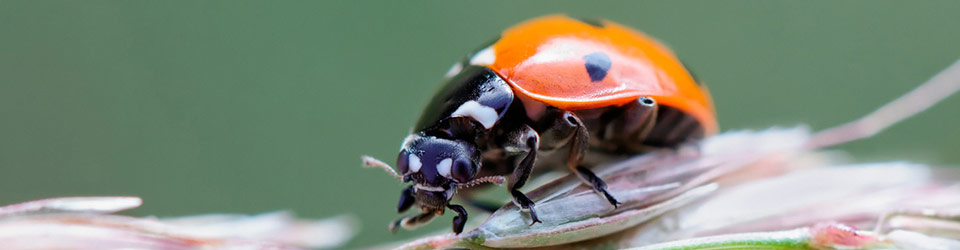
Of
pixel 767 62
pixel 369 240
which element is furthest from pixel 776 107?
pixel 369 240

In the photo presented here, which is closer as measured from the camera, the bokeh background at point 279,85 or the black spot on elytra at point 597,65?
the black spot on elytra at point 597,65

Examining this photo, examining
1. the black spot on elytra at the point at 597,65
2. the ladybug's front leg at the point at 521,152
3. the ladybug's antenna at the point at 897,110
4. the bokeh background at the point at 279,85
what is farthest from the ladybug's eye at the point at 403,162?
the bokeh background at the point at 279,85

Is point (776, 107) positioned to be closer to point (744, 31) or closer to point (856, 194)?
point (744, 31)

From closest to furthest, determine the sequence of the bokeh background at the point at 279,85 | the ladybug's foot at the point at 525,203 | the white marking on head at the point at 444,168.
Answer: the ladybug's foot at the point at 525,203, the white marking on head at the point at 444,168, the bokeh background at the point at 279,85

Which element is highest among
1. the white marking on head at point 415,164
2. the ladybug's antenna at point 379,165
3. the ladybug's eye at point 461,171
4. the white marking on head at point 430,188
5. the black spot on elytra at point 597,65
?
the black spot on elytra at point 597,65

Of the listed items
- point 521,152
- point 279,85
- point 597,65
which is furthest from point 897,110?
point 279,85

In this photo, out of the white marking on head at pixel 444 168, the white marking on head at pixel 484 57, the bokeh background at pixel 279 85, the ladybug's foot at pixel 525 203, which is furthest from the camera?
the bokeh background at pixel 279 85

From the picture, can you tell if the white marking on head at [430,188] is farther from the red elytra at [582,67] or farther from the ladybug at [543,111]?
the red elytra at [582,67]

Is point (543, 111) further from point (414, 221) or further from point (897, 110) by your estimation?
point (897, 110)

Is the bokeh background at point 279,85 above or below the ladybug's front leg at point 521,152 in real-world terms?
above
